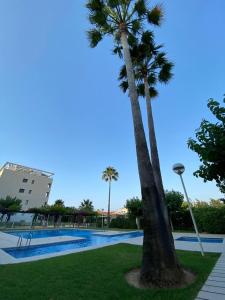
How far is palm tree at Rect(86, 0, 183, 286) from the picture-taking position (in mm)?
4902

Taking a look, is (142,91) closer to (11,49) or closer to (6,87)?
(11,49)

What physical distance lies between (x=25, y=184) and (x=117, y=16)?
4553 centimetres

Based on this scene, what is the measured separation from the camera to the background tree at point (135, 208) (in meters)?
29.1

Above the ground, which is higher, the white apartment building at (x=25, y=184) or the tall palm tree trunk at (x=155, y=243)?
the white apartment building at (x=25, y=184)

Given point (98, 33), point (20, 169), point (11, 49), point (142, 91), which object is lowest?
point (142, 91)

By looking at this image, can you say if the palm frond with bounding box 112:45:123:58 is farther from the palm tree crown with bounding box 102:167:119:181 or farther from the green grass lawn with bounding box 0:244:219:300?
the palm tree crown with bounding box 102:167:119:181

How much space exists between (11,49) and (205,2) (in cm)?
1284

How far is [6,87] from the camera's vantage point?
16828 millimetres

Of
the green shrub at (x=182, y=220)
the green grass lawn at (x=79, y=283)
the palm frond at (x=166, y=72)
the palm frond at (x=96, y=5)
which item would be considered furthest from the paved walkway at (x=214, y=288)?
the green shrub at (x=182, y=220)

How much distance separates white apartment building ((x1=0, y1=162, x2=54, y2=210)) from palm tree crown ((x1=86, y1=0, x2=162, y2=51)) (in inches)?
1699

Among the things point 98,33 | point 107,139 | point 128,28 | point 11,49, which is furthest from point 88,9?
point 107,139

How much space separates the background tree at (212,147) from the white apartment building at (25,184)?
47.0 meters

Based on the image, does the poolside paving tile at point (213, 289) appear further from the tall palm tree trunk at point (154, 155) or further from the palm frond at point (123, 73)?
the palm frond at point (123, 73)

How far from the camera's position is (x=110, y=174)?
43188 millimetres
